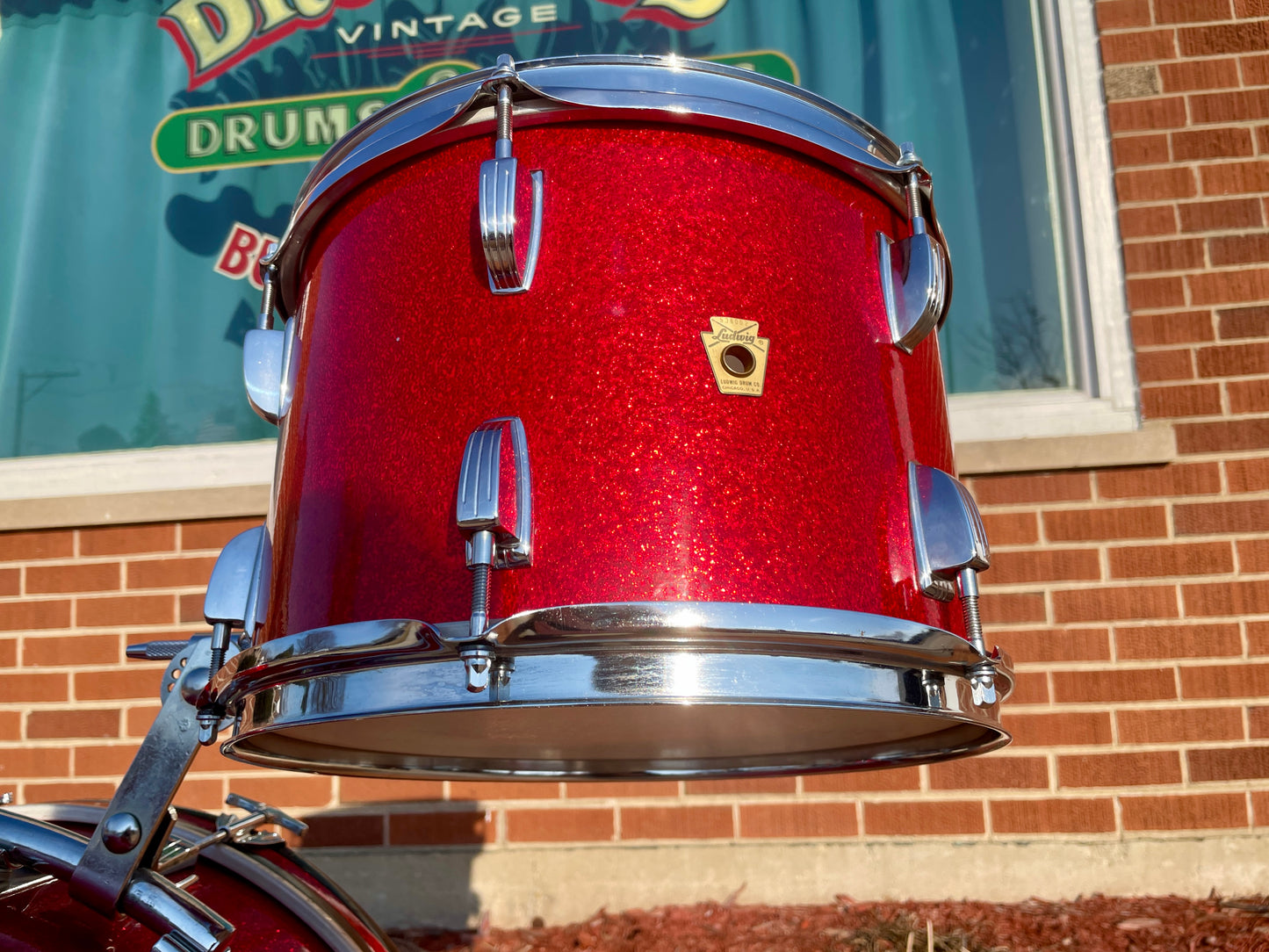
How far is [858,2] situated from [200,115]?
1.78 meters

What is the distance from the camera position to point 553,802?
2.21 metres

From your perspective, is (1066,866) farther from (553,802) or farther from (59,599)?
(59,599)

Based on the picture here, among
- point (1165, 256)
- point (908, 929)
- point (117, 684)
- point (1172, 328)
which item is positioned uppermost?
point (1165, 256)

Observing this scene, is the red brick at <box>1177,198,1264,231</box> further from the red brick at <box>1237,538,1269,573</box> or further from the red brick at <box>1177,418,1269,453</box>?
the red brick at <box>1237,538,1269,573</box>

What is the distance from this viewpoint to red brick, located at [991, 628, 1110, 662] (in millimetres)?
2152

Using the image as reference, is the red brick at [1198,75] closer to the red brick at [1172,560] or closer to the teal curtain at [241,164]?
the teal curtain at [241,164]

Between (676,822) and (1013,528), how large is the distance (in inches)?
37.7

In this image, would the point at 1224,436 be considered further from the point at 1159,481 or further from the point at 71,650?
the point at 71,650

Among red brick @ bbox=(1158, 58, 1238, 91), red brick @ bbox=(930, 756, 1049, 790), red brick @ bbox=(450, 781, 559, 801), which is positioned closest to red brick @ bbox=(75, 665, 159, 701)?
red brick @ bbox=(450, 781, 559, 801)

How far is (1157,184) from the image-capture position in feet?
7.65

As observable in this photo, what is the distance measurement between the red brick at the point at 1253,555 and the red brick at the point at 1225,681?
0.65 ft

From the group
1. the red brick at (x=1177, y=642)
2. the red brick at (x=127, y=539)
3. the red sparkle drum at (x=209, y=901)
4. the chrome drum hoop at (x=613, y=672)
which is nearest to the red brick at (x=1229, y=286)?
the red brick at (x=1177, y=642)

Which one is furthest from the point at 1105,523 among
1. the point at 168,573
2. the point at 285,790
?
the point at 168,573

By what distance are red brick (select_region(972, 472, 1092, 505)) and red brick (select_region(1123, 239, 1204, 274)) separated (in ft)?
1.65
